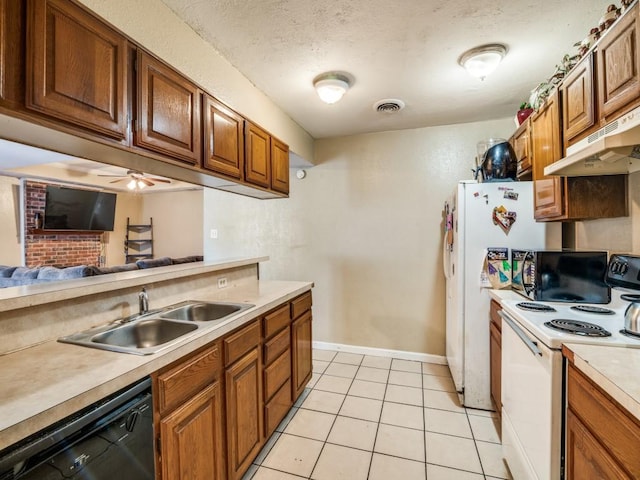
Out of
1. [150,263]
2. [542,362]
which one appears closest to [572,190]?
[542,362]

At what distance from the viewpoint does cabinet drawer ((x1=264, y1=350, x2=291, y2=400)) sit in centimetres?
181

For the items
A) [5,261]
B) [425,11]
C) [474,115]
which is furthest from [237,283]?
[5,261]

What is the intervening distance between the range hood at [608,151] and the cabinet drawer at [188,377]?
5.86ft

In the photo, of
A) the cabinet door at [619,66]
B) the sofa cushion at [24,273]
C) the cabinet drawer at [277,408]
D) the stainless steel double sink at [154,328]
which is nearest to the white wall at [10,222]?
the sofa cushion at [24,273]

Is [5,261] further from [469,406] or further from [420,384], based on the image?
[469,406]

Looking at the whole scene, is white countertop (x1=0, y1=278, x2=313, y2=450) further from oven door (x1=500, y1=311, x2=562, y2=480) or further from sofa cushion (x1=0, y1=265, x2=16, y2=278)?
sofa cushion (x1=0, y1=265, x2=16, y2=278)

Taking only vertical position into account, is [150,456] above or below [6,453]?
below

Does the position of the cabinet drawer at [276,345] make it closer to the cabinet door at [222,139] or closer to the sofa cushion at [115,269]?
the cabinet door at [222,139]

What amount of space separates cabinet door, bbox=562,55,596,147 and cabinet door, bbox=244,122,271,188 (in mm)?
1962

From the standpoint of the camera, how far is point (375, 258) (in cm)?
328

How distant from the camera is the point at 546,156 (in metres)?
1.89

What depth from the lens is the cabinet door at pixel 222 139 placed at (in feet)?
5.76

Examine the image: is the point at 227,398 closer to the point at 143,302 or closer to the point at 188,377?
the point at 188,377

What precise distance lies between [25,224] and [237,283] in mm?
4845
